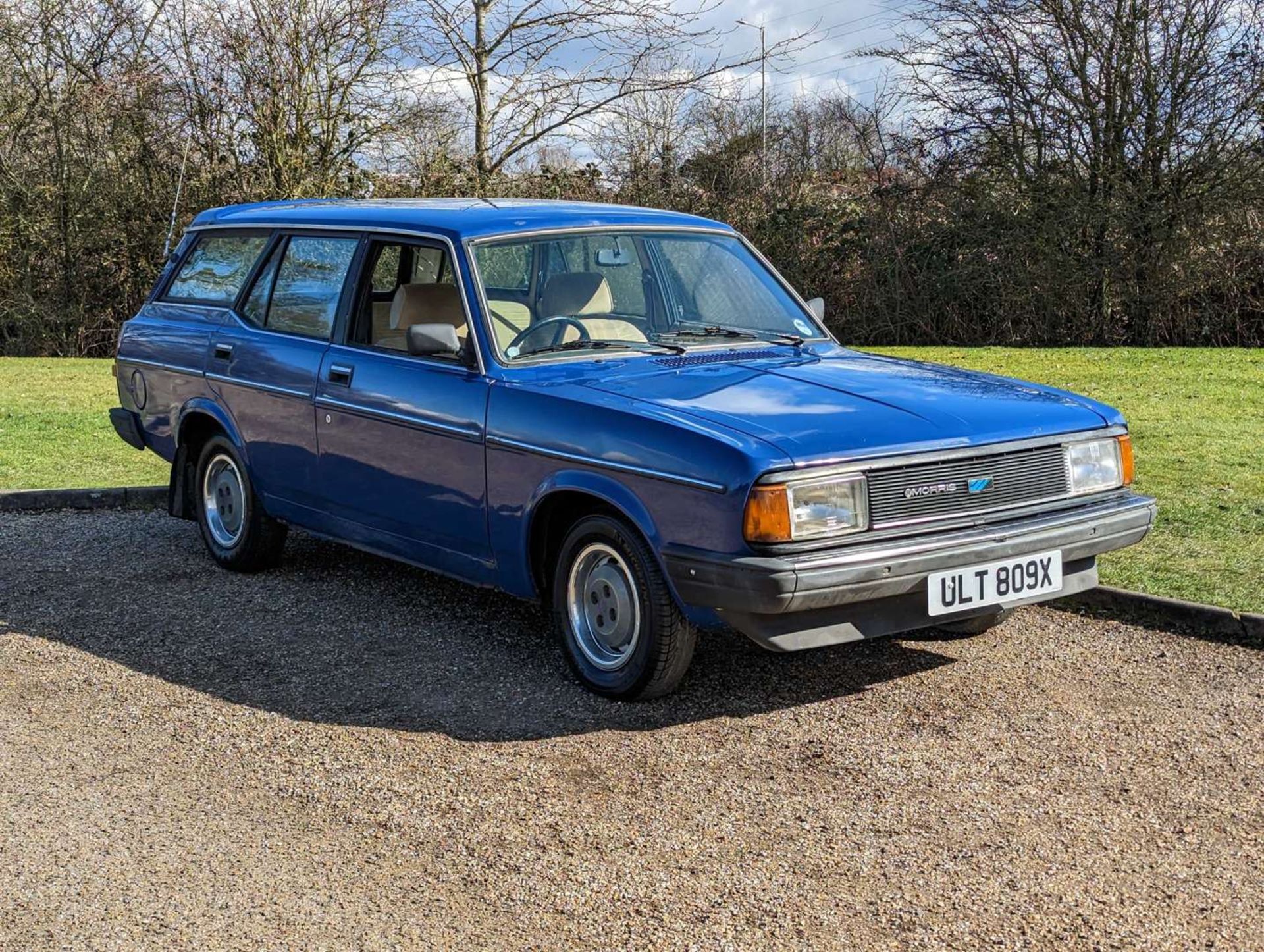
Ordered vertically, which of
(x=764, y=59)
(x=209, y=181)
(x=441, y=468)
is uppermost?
(x=764, y=59)

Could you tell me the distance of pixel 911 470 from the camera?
5.06 m

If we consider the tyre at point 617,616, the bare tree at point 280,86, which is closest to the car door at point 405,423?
the tyre at point 617,616

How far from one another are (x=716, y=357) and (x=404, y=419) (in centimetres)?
132

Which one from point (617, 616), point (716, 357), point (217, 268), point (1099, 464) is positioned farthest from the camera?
point (217, 268)

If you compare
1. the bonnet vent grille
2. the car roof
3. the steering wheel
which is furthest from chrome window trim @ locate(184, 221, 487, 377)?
the bonnet vent grille

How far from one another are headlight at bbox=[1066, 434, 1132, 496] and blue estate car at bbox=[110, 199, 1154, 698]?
15 millimetres

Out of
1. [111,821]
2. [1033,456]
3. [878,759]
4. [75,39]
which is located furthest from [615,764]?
[75,39]

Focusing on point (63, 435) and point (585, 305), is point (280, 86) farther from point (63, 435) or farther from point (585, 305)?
point (585, 305)

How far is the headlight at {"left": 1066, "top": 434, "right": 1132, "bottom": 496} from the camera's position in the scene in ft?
18.2

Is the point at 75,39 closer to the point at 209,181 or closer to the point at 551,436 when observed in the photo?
the point at 209,181

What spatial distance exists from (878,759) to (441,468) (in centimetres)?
221

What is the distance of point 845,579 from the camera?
4863mm

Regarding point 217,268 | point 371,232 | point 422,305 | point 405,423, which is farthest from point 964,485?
point 217,268

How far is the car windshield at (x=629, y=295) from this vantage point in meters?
6.16
